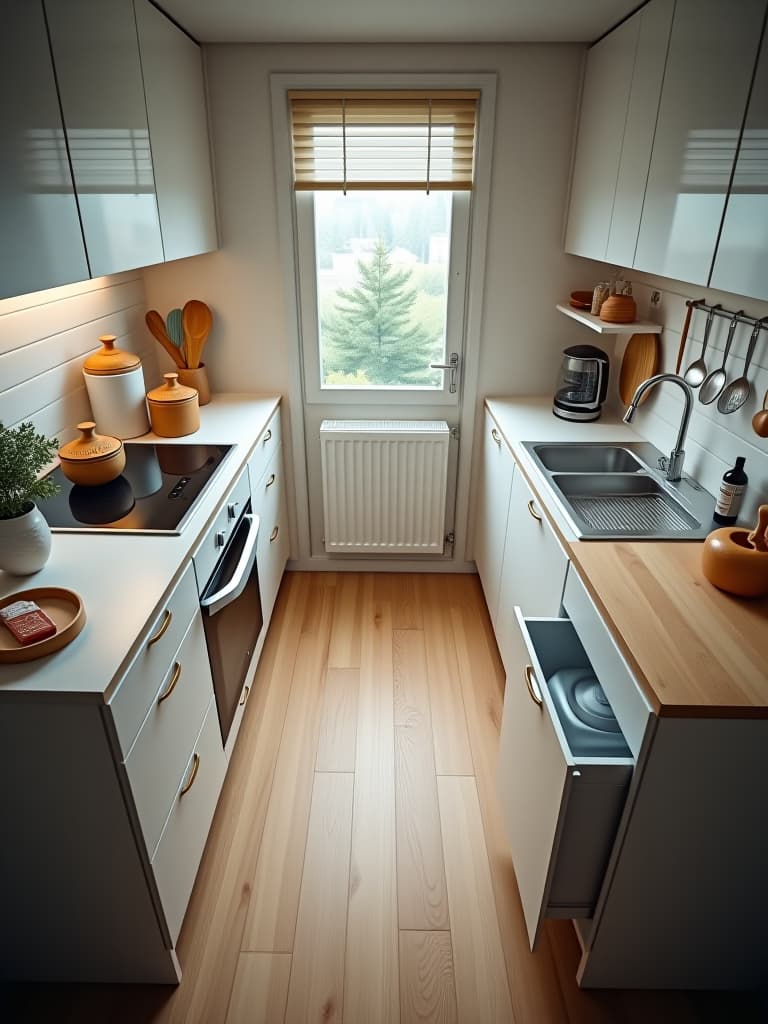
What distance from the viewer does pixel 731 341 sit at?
1.73 m

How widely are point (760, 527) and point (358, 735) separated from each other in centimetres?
144

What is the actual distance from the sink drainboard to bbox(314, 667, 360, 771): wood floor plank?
42.8 inches

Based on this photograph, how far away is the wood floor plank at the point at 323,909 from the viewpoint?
57.9 inches

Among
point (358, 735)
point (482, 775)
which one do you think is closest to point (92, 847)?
point (358, 735)

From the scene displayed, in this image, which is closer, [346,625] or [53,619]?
[53,619]

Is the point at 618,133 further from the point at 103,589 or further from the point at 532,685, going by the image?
the point at 103,589

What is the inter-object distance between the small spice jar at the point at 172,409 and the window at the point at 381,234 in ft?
2.19

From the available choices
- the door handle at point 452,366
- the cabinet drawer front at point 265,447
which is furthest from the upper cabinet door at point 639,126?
the cabinet drawer front at point 265,447

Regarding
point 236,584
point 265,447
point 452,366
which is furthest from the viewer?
point 452,366

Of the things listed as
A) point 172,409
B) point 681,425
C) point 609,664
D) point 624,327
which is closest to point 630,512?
point 681,425

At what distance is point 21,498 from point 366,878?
133 centimetres

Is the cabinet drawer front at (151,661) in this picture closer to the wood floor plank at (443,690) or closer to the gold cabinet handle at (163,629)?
the gold cabinet handle at (163,629)

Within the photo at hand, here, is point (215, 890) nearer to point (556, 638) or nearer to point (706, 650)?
point (556, 638)

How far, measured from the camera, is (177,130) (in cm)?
203
